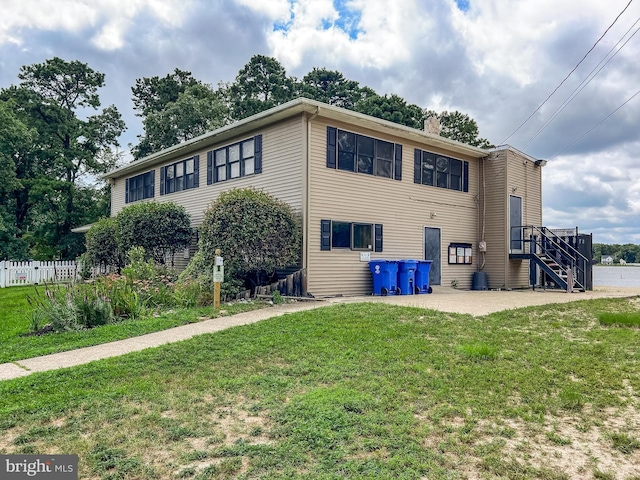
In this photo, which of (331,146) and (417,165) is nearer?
(331,146)

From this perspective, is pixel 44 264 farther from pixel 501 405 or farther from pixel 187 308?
pixel 501 405

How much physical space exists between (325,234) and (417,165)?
4567 millimetres

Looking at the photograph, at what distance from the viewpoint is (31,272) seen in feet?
58.9

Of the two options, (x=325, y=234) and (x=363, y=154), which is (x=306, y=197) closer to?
(x=325, y=234)

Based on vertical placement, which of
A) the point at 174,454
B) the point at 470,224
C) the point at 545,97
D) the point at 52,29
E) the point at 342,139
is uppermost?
the point at 52,29

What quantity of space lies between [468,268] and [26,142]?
2258 centimetres

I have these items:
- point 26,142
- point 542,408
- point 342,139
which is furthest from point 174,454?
point 26,142

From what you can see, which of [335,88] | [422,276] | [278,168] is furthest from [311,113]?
[335,88]

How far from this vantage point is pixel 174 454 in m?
2.86

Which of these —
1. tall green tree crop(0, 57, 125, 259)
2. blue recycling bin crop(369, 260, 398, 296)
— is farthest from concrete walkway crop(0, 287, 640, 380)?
tall green tree crop(0, 57, 125, 259)

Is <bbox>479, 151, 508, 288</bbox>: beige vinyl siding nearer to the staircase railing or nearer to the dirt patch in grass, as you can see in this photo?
the staircase railing

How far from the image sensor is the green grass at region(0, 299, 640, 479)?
273 centimetres

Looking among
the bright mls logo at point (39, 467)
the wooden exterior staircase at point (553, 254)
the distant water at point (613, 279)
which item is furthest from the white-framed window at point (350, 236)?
the distant water at point (613, 279)

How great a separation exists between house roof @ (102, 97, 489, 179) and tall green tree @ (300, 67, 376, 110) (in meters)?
17.9
